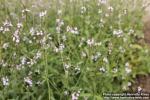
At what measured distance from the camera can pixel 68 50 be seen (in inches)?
129

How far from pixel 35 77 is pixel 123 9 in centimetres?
142

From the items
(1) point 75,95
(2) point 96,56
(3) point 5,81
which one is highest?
(2) point 96,56

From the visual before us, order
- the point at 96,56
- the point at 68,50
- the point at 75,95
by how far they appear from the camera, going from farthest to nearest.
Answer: the point at 68,50
the point at 96,56
the point at 75,95

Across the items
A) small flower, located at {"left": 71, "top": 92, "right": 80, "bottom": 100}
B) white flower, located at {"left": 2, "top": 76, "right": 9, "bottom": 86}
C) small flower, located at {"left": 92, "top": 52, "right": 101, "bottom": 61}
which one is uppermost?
small flower, located at {"left": 92, "top": 52, "right": 101, "bottom": 61}

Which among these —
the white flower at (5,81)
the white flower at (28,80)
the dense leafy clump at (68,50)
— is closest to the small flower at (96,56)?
A: the dense leafy clump at (68,50)

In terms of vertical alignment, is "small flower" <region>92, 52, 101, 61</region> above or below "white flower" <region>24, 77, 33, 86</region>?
above

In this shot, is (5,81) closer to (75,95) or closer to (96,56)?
(75,95)

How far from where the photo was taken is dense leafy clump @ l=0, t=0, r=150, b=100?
9.74ft

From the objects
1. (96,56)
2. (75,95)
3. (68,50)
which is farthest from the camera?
(68,50)

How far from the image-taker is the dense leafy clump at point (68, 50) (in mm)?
2969

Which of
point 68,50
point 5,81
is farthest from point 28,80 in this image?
point 68,50

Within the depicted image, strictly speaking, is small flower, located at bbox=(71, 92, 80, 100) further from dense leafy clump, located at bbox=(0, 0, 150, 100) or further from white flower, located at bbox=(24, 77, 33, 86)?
white flower, located at bbox=(24, 77, 33, 86)

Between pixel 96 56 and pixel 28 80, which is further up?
pixel 96 56

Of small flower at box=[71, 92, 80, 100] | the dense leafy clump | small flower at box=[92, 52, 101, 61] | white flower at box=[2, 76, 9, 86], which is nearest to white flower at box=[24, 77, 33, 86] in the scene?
the dense leafy clump
